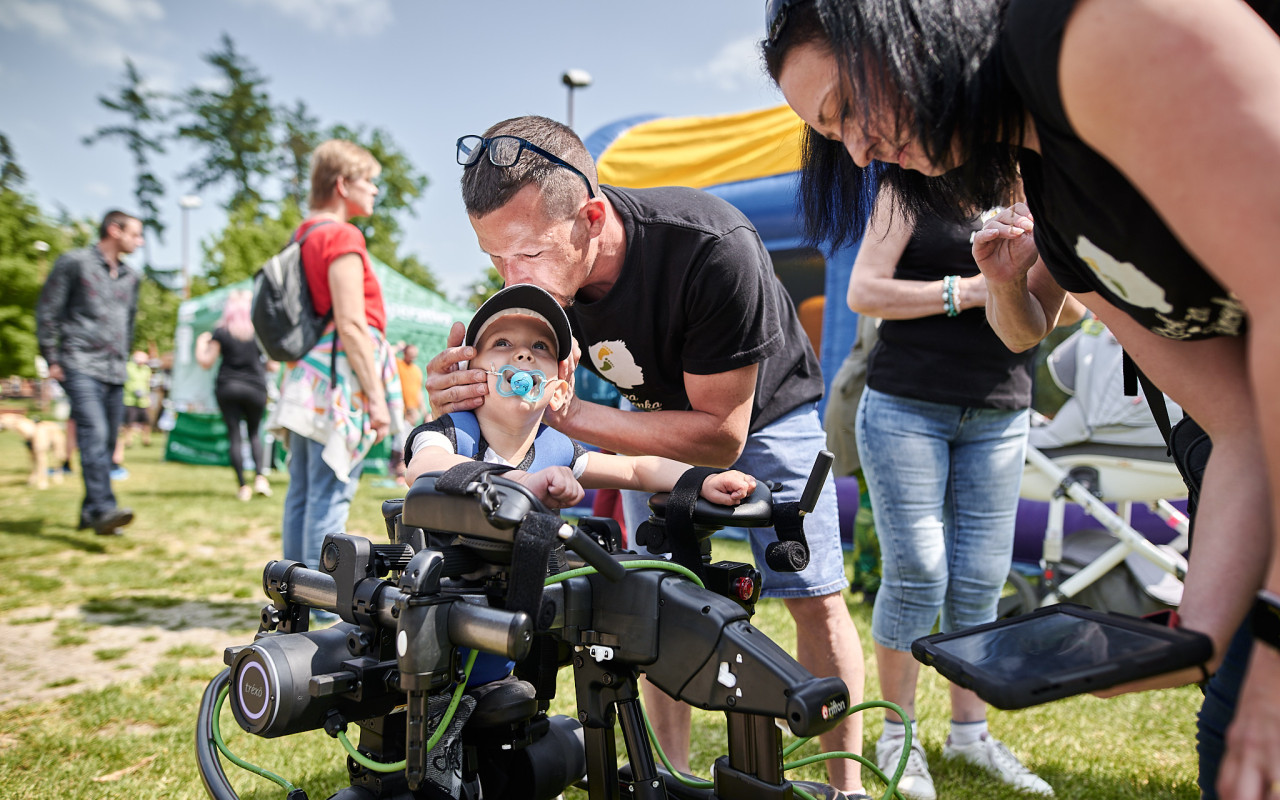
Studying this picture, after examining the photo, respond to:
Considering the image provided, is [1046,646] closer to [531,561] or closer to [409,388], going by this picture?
[531,561]

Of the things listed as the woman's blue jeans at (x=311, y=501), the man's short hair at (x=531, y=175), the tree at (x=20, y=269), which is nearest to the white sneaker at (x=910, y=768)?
the man's short hair at (x=531, y=175)

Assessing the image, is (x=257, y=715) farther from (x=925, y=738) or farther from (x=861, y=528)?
(x=861, y=528)

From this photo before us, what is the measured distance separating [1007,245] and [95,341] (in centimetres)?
603

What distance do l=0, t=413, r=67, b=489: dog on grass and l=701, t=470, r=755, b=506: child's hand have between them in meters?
9.58

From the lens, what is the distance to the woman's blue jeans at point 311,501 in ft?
11.1

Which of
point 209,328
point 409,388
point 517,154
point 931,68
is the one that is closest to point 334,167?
point 517,154

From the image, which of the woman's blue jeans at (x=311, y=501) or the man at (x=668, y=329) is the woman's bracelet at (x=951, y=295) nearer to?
the man at (x=668, y=329)

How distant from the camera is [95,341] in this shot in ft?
18.5

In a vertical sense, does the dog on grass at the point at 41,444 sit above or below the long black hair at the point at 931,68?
below

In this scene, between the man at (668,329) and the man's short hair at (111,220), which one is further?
the man's short hair at (111,220)

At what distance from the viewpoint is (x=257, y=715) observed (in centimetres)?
128

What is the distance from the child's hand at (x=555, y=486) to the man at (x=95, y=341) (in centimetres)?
524

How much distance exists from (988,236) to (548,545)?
940 mm

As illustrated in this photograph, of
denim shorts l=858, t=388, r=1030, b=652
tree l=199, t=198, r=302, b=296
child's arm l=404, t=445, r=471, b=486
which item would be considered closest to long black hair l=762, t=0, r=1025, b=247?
child's arm l=404, t=445, r=471, b=486
